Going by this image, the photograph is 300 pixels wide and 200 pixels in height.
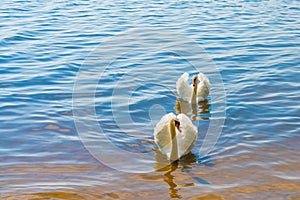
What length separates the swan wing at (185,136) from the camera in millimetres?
7938

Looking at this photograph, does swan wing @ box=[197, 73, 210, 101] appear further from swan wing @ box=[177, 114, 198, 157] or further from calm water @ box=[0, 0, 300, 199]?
swan wing @ box=[177, 114, 198, 157]

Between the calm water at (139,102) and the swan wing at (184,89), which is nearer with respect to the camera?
the calm water at (139,102)

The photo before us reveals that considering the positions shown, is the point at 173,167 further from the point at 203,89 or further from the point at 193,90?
the point at 203,89

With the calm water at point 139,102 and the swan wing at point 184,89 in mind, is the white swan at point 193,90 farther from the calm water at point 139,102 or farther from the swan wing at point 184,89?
the calm water at point 139,102

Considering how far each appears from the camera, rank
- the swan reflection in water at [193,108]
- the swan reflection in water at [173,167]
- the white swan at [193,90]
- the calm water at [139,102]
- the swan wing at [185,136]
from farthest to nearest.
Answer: the white swan at [193,90] → the swan reflection in water at [193,108] → the swan wing at [185,136] → the calm water at [139,102] → the swan reflection in water at [173,167]

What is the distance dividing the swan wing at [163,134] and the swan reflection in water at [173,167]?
0.51ft

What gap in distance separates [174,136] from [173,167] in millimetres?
459

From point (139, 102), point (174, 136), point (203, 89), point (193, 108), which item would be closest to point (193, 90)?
point (203, 89)

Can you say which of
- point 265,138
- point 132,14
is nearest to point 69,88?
point 265,138

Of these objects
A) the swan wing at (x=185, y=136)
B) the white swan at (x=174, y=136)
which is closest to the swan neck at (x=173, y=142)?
the white swan at (x=174, y=136)

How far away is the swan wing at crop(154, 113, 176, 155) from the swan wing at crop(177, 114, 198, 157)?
16cm

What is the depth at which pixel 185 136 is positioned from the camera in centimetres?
798

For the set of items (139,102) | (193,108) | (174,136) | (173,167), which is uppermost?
(174,136)

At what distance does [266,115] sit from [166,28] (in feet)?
28.2
